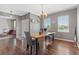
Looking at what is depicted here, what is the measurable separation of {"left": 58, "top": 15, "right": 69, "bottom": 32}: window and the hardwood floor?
0.27m

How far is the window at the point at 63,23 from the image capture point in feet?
6.73

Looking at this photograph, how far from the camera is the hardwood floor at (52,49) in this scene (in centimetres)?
204

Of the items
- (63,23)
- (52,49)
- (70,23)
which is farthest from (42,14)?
(52,49)

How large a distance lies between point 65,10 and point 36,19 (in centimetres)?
62

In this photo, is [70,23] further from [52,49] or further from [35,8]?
[35,8]

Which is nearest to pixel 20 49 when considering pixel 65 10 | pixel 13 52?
pixel 13 52

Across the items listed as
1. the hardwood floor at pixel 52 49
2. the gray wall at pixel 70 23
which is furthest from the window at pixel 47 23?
the hardwood floor at pixel 52 49

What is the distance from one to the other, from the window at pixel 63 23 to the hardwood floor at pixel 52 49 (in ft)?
0.87

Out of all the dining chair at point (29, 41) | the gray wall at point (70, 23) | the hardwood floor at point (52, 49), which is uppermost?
the gray wall at point (70, 23)

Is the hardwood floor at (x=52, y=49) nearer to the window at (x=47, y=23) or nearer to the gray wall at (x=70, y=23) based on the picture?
the gray wall at (x=70, y=23)

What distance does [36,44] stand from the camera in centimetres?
209

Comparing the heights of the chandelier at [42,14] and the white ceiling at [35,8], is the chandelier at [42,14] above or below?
below

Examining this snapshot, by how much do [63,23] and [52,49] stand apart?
592 millimetres

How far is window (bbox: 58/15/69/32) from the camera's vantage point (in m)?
2.05
